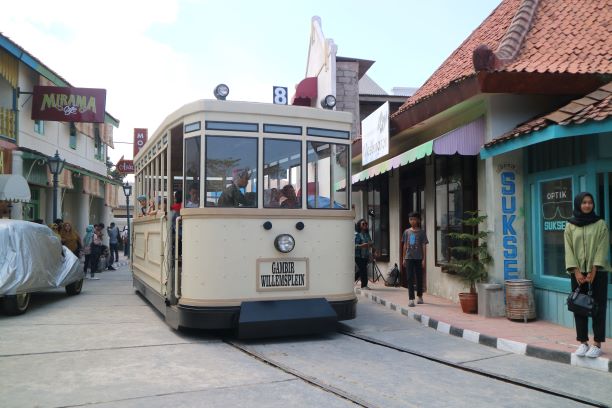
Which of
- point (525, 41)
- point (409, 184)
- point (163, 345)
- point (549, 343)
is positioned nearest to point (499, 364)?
point (549, 343)

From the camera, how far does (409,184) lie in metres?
12.9

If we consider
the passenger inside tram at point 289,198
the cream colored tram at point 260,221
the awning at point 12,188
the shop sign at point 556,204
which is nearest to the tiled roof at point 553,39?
the shop sign at point 556,204

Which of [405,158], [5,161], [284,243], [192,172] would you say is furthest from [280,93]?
[284,243]

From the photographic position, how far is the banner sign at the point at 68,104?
17000 millimetres

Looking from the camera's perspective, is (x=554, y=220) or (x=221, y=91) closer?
(x=221, y=91)

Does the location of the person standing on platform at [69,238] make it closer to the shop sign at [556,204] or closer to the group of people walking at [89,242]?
the group of people walking at [89,242]

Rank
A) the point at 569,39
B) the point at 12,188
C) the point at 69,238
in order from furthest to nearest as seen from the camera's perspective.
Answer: the point at 69,238 → the point at 12,188 → the point at 569,39

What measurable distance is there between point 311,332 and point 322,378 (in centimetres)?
175

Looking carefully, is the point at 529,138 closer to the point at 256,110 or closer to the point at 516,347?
the point at 516,347

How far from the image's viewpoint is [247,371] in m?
5.55

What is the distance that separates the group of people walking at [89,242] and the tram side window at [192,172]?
233 inches

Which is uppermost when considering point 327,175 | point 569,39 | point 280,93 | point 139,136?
point 280,93

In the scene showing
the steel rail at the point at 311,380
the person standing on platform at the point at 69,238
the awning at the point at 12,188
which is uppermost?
the awning at the point at 12,188

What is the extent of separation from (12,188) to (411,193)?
31.6 feet
